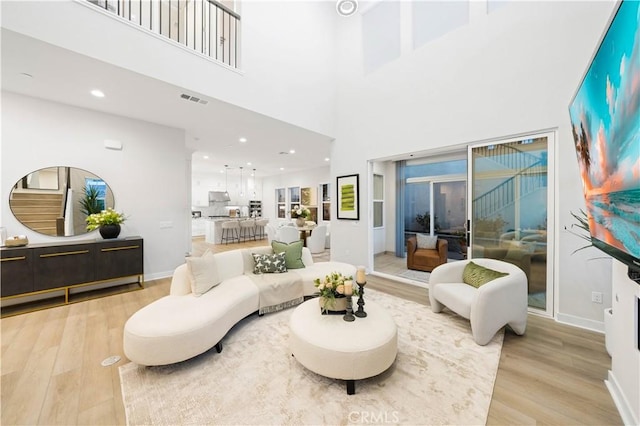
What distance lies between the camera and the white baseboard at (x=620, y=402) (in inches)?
57.5

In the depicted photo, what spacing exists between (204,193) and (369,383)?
1078 cm

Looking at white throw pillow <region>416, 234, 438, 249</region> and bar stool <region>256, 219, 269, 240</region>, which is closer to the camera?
white throw pillow <region>416, 234, 438, 249</region>

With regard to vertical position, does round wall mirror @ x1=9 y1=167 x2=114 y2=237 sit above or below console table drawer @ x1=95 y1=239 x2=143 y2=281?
above

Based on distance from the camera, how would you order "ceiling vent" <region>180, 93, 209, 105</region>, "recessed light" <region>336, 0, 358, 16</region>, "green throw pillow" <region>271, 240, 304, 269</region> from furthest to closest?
"recessed light" <region>336, 0, 358, 16</region>, "green throw pillow" <region>271, 240, 304, 269</region>, "ceiling vent" <region>180, 93, 209, 105</region>

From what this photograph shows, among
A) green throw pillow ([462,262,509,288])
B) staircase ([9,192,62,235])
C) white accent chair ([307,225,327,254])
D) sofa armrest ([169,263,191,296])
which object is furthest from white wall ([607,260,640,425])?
staircase ([9,192,62,235])

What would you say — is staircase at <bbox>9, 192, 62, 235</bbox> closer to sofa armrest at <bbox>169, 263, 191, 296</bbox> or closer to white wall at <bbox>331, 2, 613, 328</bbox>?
sofa armrest at <bbox>169, 263, 191, 296</bbox>

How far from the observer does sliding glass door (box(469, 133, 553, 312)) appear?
9.86ft

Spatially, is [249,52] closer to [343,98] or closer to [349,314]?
[343,98]

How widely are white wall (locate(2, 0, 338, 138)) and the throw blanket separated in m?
2.72

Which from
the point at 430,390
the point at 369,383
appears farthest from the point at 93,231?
the point at 430,390

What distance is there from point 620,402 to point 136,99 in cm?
590

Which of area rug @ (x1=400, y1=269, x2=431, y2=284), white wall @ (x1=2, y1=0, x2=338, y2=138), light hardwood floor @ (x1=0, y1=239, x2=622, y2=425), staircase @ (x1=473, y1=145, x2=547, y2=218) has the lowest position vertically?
light hardwood floor @ (x1=0, y1=239, x2=622, y2=425)

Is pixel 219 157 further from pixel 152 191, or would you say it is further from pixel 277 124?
pixel 277 124

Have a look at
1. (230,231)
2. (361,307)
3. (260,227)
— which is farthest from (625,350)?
(260,227)
